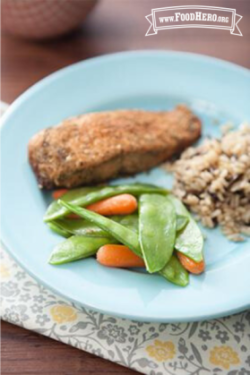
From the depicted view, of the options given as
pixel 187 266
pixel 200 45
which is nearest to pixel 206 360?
pixel 187 266

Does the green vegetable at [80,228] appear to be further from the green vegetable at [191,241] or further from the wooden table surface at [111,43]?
the wooden table surface at [111,43]

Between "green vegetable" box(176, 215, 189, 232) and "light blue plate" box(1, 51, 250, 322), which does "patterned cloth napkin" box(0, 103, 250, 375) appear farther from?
"green vegetable" box(176, 215, 189, 232)

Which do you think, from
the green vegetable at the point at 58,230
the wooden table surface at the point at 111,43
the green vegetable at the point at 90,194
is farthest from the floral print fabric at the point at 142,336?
the wooden table surface at the point at 111,43

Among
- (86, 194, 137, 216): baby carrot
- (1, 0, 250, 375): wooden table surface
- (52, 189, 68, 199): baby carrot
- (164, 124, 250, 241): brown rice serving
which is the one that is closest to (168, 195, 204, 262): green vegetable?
(164, 124, 250, 241): brown rice serving

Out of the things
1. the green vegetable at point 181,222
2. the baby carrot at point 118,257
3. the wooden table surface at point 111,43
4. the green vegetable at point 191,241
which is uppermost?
the wooden table surface at point 111,43

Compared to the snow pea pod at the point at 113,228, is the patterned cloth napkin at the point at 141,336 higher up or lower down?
lower down

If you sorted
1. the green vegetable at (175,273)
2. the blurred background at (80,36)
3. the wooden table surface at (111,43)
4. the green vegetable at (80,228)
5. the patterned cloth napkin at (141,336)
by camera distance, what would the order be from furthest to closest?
the wooden table surface at (111,43)
the blurred background at (80,36)
the green vegetable at (80,228)
the green vegetable at (175,273)
the patterned cloth napkin at (141,336)

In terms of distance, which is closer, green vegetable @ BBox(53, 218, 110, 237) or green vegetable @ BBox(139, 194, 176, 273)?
green vegetable @ BBox(139, 194, 176, 273)
